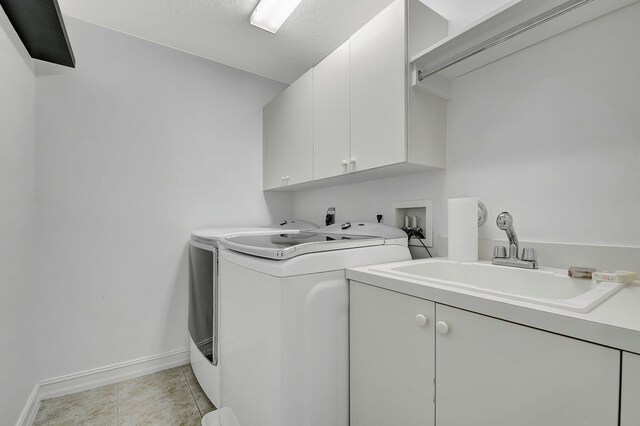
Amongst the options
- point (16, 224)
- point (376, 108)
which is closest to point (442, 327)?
point (376, 108)

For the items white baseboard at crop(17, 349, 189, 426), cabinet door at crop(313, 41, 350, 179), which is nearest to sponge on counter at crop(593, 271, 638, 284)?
cabinet door at crop(313, 41, 350, 179)

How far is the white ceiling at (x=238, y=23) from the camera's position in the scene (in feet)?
5.69

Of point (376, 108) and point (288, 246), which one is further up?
point (376, 108)

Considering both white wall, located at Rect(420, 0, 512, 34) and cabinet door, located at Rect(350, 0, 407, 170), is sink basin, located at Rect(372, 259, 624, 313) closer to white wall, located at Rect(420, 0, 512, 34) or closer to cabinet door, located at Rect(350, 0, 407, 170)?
cabinet door, located at Rect(350, 0, 407, 170)

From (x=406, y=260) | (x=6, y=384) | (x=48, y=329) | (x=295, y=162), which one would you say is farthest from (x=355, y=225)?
(x=48, y=329)

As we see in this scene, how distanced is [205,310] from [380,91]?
63.5 inches

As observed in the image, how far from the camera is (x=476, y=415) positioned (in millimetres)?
757

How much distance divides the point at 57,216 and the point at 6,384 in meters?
0.96

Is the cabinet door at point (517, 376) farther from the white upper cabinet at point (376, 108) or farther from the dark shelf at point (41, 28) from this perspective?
the dark shelf at point (41, 28)

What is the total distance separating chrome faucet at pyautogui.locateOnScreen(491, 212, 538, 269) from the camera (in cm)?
112

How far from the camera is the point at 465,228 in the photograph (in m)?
1.31

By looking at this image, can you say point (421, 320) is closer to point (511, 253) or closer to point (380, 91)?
point (511, 253)

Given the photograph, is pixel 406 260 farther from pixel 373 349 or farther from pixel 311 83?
pixel 311 83

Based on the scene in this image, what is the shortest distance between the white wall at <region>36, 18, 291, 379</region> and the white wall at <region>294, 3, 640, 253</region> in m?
1.83
